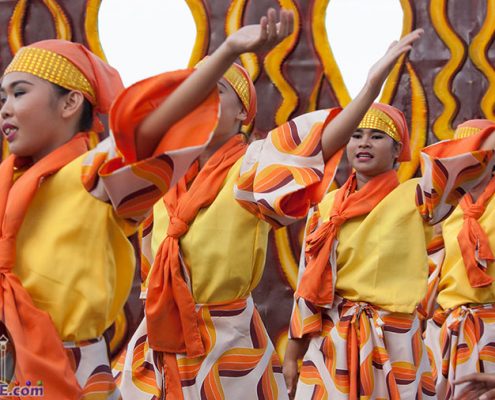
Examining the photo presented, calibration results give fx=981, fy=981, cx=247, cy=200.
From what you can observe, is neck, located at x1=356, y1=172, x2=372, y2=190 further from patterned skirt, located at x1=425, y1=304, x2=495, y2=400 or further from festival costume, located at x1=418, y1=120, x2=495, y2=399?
patterned skirt, located at x1=425, y1=304, x2=495, y2=400

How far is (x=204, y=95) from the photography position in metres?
1.86

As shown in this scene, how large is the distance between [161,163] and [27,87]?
16.0 inches

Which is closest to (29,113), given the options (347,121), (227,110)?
(347,121)

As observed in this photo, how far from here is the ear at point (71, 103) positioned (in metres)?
2.12

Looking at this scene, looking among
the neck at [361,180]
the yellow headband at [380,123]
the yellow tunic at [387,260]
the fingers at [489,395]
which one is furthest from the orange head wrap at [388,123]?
the fingers at [489,395]

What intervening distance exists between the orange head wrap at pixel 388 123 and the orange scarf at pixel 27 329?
1.87 meters

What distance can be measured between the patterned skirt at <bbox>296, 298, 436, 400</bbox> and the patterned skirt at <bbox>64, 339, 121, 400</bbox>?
142 centimetres

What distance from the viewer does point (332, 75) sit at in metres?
4.80

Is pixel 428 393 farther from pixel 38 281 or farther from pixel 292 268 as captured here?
pixel 38 281

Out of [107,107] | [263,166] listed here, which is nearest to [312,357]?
[263,166]

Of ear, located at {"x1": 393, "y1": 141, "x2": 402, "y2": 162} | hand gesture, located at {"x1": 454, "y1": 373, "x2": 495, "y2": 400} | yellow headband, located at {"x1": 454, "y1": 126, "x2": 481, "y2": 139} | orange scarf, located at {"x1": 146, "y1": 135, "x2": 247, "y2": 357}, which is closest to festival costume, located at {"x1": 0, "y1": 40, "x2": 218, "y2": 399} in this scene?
orange scarf, located at {"x1": 146, "y1": 135, "x2": 247, "y2": 357}

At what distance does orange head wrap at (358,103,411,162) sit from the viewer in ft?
11.9

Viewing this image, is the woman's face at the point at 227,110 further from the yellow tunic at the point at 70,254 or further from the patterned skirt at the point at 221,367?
the yellow tunic at the point at 70,254

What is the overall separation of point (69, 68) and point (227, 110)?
0.85 meters
